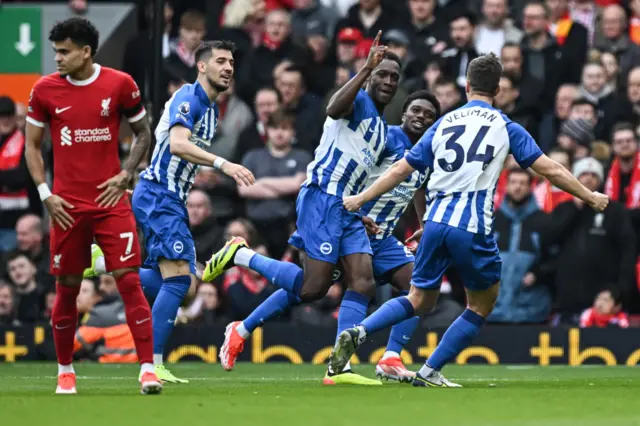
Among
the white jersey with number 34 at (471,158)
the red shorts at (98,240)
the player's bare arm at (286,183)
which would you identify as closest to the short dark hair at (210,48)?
the white jersey with number 34 at (471,158)

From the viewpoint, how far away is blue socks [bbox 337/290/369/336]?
1054 cm

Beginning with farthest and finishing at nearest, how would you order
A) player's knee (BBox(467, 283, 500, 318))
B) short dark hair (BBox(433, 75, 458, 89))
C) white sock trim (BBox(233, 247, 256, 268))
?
short dark hair (BBox(433, 75, 458, 89))
white sock trim (BBox(233, 247, 256, 268))
player's knee (BBox(467, 283, 500, 318))

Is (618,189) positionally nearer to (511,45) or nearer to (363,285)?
(511,45)

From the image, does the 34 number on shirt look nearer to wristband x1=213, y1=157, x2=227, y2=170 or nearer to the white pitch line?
wristband x1=213, y1=157, x2=227, y2=170

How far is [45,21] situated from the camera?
52.6 ft

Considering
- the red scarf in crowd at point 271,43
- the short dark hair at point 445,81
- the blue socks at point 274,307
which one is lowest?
the blue socks at point 274,307

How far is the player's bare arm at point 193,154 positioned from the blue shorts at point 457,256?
4.40ft

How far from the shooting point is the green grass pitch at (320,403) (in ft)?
23.7

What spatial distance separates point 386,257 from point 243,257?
1126mm

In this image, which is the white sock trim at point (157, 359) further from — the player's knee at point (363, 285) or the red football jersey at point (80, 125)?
the red football jersey at point (80, 125)

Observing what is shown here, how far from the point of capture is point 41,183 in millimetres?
9109

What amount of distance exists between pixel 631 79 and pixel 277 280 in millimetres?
5771

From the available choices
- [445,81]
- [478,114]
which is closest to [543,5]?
[445,81]

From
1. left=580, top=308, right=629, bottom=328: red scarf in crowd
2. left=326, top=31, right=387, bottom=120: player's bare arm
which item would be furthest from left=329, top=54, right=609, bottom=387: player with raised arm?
left=580, top=308, right=629, bottom=328: red scarf in crowd
